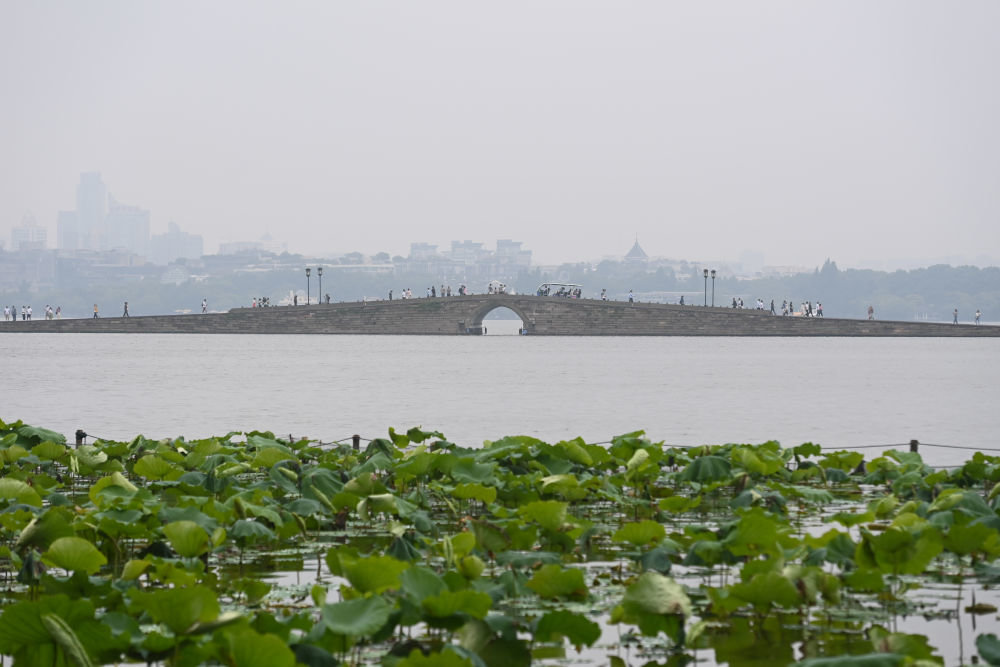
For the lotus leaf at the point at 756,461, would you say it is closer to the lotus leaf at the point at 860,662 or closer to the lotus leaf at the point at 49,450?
the lotus leaf at the point at 49,450

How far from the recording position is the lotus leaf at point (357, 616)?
3346 mm

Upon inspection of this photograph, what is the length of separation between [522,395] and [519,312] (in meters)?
47.4

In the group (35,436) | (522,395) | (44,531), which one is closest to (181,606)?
(44,531)

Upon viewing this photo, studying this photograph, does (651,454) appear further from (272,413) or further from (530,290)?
(530,290)

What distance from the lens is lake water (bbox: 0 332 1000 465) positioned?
17984 mm

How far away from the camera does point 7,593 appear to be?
4977mm

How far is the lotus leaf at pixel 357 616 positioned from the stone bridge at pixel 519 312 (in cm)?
6593

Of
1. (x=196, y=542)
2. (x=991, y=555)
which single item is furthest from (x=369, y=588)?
(x=991, y=555)

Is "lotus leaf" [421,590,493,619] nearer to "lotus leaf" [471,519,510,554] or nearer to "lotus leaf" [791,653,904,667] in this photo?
"lotus leaf" [791,653,904,667]

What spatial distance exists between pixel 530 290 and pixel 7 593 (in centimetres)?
17328

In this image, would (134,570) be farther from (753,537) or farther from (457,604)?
(753,537)

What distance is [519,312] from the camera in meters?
72.5

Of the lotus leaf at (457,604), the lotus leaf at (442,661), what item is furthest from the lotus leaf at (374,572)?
the lotus leaf at (442,661)

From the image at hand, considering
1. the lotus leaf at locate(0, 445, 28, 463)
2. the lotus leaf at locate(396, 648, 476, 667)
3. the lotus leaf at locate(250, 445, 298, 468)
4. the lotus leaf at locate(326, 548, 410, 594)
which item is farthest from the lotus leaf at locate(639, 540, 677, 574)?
the lotus leaf at locate(0, 445, 28, 463)
